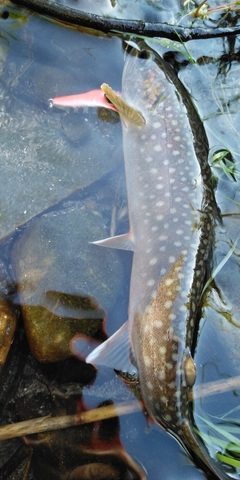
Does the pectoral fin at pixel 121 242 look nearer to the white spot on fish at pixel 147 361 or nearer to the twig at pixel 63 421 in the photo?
the white spot on fish at pixel 147 361

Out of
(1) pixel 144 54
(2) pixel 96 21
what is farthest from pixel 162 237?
(2) pixel 96 21

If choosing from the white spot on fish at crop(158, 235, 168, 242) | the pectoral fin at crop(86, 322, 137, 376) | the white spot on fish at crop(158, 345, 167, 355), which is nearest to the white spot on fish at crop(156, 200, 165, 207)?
the white spot on fish at crop(158, 235, 168, 242)

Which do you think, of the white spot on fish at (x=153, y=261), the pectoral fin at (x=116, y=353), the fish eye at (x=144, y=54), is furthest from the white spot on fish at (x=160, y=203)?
the fish eye at (x=144, y=54)

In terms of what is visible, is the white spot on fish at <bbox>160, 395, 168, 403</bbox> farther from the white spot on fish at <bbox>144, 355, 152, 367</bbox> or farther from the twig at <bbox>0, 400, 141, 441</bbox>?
the twig at <bbox>0, 400, 141, 441</bbox>

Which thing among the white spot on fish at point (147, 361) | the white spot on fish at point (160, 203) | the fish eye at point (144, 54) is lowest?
the white spot on fish at point (147, 361)

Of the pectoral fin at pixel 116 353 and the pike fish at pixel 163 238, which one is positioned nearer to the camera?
the pike fish at pixel 163 238

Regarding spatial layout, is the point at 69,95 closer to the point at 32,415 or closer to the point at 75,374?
the point at 75,374

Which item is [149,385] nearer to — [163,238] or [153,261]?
[153,261]

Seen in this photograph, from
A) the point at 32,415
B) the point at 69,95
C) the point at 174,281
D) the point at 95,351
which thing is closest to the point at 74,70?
the point at 69,95
